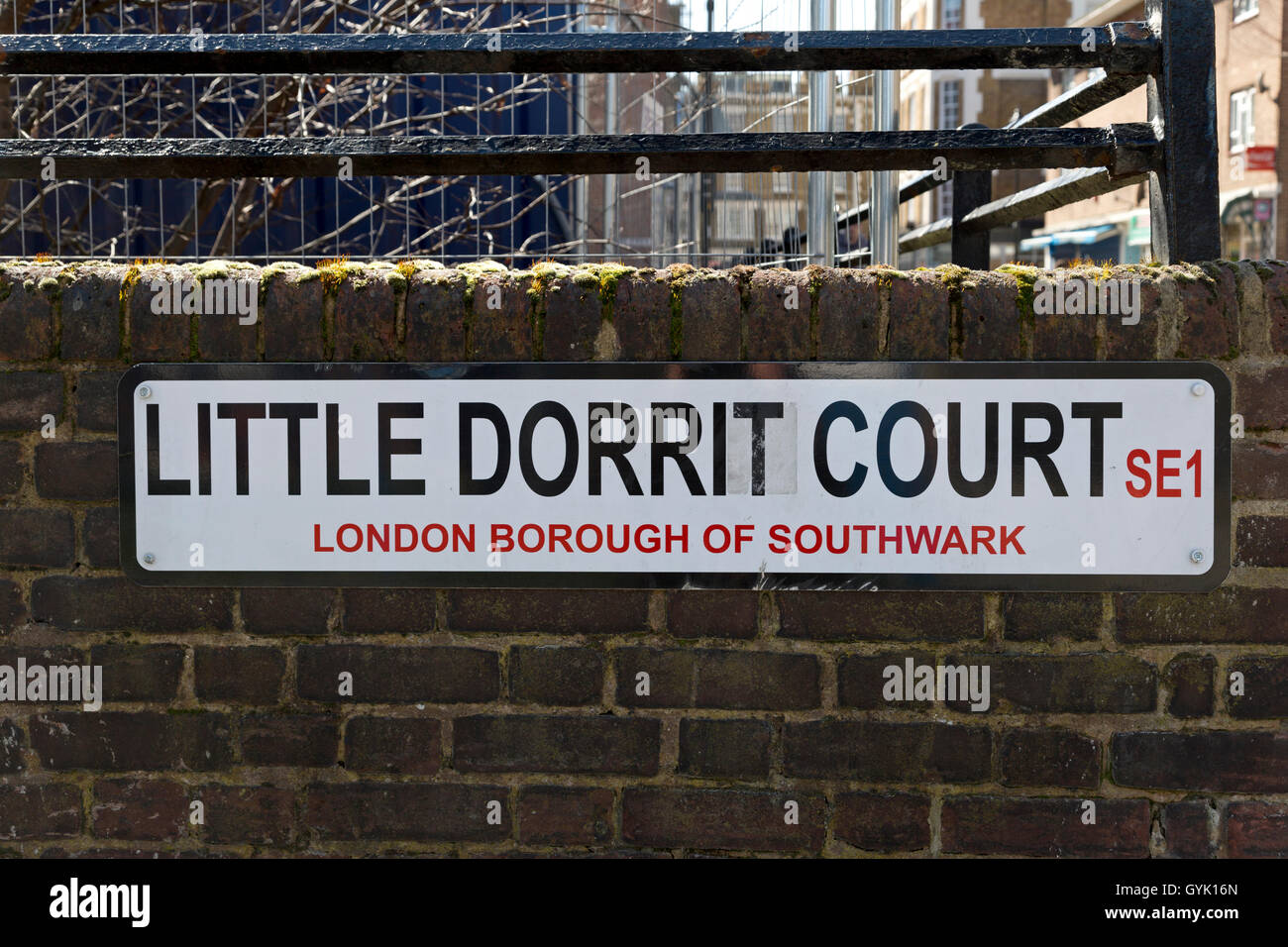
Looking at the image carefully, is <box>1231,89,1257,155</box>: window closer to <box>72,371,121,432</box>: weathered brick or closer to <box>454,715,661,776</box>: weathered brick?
<box>454,715,661,776</box>: weathered brick

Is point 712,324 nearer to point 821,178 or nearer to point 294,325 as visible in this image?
point 294,325

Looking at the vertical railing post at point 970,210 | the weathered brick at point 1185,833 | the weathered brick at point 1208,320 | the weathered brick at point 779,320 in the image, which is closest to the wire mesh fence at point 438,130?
the vertical railing post at point 970,210

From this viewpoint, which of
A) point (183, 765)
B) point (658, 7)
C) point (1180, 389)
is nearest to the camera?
point (1180, 389)

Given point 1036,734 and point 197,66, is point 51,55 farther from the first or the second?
point 1036,734

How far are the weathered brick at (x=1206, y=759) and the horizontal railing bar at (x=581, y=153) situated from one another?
1.09 m

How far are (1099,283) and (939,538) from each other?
0.55m

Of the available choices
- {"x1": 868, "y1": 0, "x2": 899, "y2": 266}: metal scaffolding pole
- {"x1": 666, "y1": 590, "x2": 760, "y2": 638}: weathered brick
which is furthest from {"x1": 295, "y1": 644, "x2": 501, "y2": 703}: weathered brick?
{"x1": 868, "y1": 0, "x2": 899, "y2": 266}: metal scaffolding pole

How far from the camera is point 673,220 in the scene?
446 centimetres

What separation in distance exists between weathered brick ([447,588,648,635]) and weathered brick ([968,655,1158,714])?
0.62m

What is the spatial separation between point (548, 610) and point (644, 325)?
1.84ft

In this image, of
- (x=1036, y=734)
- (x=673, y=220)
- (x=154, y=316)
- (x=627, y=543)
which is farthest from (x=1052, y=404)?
(x=673, y=220)

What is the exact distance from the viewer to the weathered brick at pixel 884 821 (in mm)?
2234

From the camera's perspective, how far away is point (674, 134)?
2.27 meters

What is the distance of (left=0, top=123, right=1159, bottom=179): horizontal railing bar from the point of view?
2287mm
